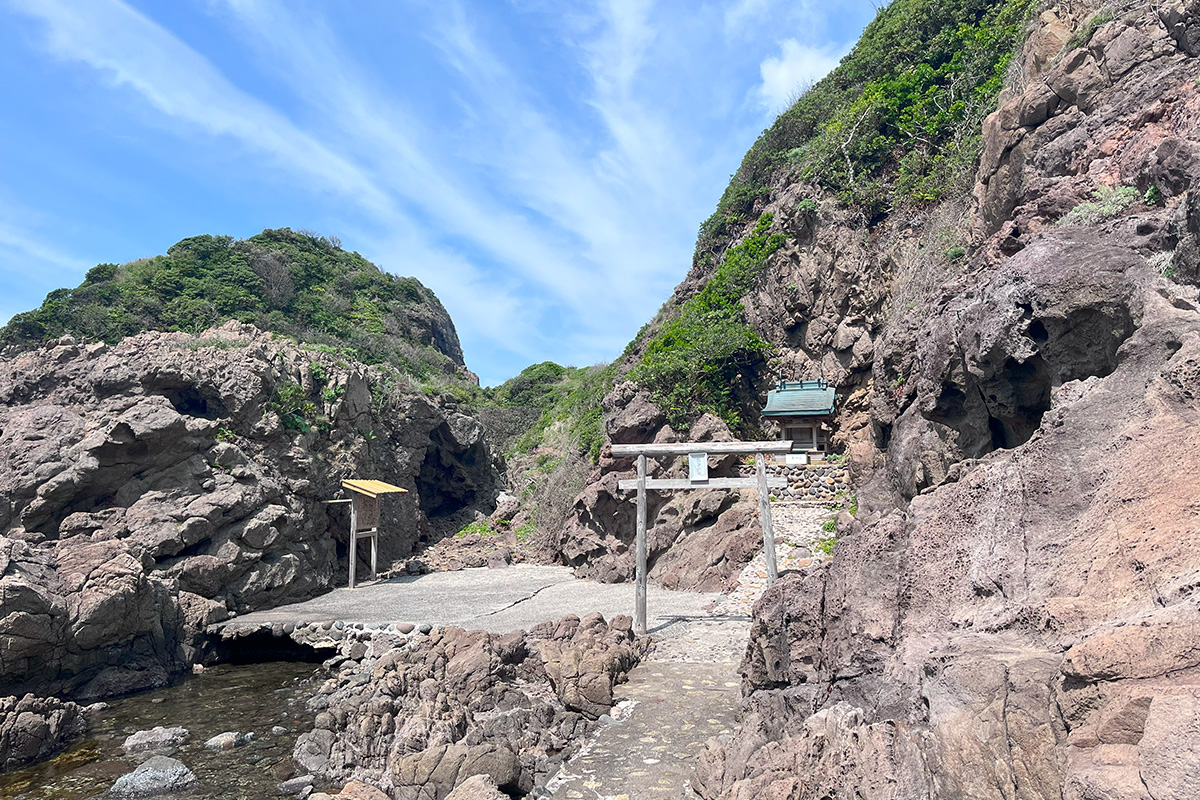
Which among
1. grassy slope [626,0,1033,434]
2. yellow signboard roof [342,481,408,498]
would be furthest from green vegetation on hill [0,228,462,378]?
grassy slope [626,0,1033,434]

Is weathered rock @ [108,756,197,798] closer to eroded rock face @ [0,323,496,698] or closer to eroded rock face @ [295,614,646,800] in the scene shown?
eroded rock face @ [295,614,646,800]

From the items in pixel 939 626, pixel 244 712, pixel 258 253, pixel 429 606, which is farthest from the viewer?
pixel 258 253

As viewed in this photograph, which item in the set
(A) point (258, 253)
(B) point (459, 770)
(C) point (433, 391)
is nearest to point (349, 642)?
(B) point (459, 770)

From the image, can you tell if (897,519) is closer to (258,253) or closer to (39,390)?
(39,390)

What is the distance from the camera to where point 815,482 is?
60.6ft

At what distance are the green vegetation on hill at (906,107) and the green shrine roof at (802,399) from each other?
23.4 ft

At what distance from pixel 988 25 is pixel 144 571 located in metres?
30.5

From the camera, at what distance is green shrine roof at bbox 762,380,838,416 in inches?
800

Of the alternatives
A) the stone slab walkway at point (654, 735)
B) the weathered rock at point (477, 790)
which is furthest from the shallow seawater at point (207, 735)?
the stone slab walkway at point (654, 735)

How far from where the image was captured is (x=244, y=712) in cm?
1097

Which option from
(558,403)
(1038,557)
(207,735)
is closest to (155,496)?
(207,735)

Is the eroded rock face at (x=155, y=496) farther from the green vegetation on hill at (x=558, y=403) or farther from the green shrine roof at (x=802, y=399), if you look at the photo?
the green shrine roof at (x=802, y=399)

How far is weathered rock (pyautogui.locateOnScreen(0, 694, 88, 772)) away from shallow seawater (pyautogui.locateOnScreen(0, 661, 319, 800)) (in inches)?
9.3

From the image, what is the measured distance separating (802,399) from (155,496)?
17.8 metres
